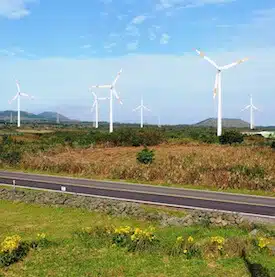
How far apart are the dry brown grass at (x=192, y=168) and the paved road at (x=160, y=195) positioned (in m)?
3.31

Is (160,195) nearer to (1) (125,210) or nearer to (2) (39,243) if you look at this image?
(1) (125,210)

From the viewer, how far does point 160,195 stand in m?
37.2

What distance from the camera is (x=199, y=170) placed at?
1802 inches

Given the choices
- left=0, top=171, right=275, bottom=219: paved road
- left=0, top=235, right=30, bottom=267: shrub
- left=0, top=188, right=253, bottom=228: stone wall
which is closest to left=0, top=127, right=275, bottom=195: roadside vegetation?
left=0, top=171, right=275, bottom=219: paved road

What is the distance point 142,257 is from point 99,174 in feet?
110

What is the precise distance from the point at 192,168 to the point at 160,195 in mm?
10173

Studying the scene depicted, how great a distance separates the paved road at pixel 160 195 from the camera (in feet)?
105

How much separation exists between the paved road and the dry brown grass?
3311mm

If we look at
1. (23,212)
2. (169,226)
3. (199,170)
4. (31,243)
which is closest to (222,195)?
(199,170)

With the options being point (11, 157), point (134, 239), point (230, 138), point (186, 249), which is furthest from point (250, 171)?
point (230, 138)

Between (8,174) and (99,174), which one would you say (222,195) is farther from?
(8,174)

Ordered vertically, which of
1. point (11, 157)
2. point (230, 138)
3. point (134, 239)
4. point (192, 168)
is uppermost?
point (230, 138)

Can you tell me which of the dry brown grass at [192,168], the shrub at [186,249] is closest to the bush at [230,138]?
the dry brown grass at [192,168]

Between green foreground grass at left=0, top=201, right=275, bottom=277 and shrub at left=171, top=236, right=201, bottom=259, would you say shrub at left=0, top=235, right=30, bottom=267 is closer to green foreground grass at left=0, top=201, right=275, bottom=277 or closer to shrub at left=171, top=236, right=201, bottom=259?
green foreground grass at left=0, top=201, right=275, bottom=277
